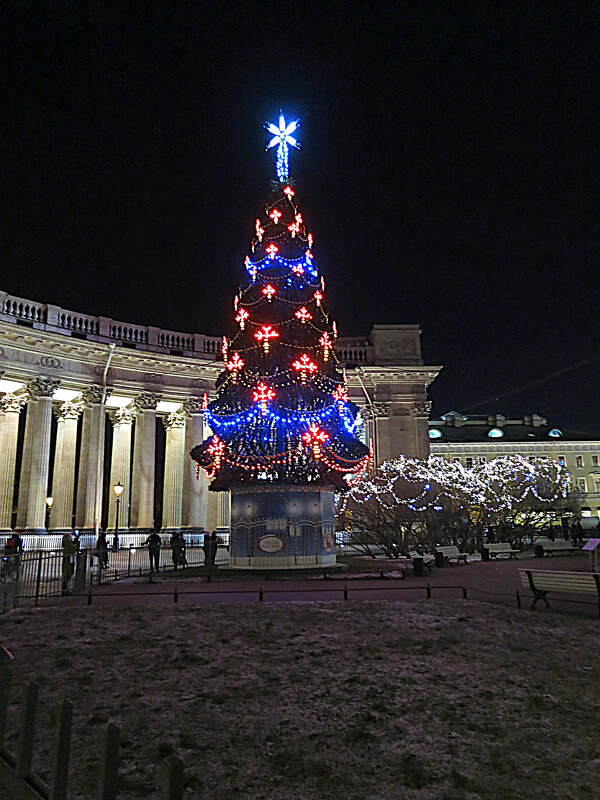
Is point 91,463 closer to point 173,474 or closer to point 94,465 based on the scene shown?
point 94,465

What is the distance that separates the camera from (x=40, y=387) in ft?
116

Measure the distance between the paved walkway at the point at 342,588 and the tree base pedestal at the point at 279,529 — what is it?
119 centimetres

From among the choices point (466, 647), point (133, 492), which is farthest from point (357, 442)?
point (133, 492)

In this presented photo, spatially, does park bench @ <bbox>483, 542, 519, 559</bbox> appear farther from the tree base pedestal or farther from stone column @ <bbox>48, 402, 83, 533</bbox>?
stone column @ <bbox>48, 402, 83, 533</bbox>

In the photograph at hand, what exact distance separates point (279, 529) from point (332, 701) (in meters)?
15.3

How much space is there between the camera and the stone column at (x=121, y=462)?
39438 mm

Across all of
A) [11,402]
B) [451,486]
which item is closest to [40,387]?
[11,402]

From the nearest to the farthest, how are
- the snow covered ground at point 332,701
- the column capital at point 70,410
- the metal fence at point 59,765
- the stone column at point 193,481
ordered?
1. the metal fence at point 59,765
2. the snow covered ground at point 332,701
3. the stone column at point 193,481
4. the column capital at point 70,410

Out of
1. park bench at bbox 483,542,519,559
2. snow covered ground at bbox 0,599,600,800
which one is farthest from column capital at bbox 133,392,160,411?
snow covered ground at bbox 0,599,600,800

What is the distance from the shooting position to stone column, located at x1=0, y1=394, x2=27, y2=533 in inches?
1347

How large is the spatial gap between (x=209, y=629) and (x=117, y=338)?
31.8 metres

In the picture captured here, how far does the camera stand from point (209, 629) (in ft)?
37.3

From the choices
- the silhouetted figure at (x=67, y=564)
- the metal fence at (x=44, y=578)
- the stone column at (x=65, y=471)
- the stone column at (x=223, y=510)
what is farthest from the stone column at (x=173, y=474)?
the silhouetted figure at (x=67, y=564)

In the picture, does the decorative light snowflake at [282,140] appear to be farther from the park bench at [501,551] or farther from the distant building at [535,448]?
the distant building at [535,448]
